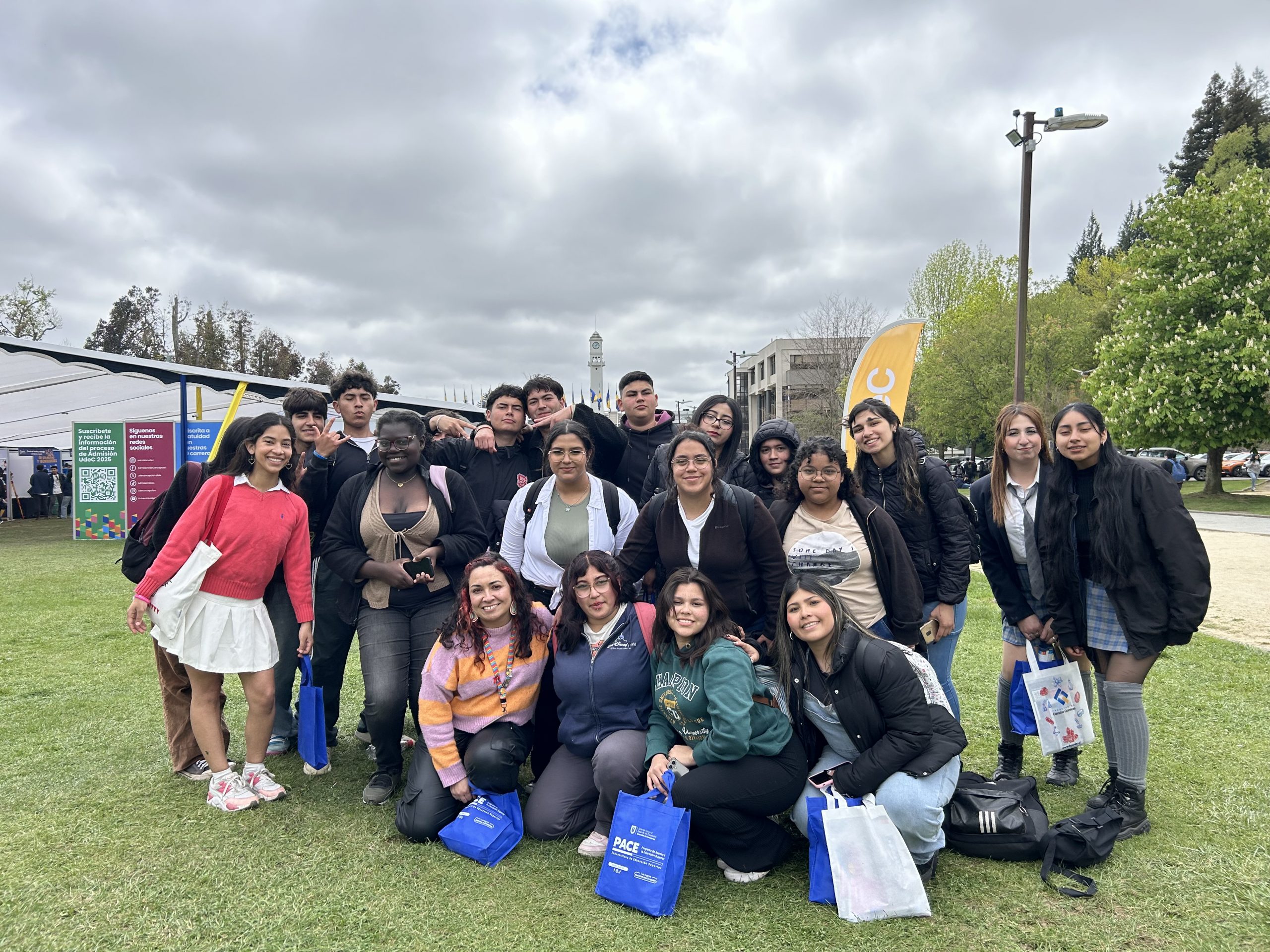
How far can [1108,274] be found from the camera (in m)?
38.7

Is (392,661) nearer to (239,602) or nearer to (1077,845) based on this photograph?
(239,602)

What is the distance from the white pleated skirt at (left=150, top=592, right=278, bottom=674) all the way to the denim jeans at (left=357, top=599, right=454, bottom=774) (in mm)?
526

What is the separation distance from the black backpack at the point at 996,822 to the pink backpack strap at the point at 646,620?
1473 millimetres

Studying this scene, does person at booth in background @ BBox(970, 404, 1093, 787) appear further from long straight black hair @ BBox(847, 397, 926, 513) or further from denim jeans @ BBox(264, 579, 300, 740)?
denim jeans @ BBox(264, 579, 300, 740)

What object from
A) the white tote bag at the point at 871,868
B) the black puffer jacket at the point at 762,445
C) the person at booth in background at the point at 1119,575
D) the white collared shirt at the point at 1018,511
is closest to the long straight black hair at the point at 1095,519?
the person at booth in background at the point at 1119,575

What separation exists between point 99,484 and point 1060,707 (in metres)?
20.1

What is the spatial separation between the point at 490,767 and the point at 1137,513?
10.6ft

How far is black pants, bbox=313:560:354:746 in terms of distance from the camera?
4340 millimetres

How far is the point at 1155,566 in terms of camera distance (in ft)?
11.0

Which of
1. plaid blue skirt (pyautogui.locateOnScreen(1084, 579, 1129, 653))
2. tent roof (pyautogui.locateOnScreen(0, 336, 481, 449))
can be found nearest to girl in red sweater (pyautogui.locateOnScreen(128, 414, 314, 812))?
plaid blue skirt (pyautogui.locateOnScreen(1084, 579, 1129, 653))

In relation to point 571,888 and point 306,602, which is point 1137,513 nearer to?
point 571,888

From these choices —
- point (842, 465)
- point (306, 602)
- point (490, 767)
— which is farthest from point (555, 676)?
point (842, 465)

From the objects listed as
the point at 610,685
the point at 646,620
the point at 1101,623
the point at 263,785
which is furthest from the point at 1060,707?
the point at 263,785

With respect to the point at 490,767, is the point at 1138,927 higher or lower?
lower
